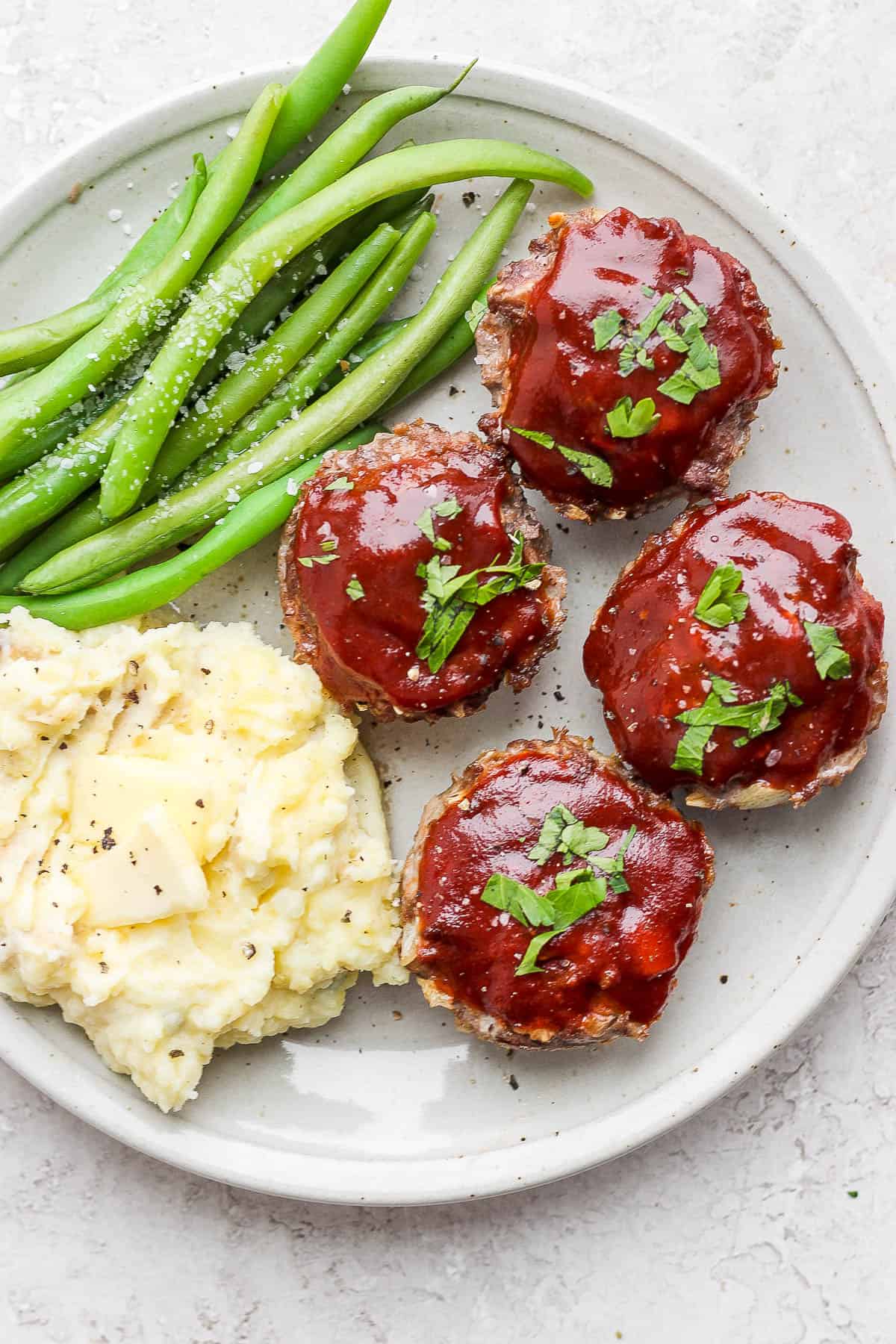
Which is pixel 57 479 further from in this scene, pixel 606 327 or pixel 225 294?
pixel 606 327

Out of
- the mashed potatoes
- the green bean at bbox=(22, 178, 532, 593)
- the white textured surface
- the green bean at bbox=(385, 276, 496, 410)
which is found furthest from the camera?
the white textured surface

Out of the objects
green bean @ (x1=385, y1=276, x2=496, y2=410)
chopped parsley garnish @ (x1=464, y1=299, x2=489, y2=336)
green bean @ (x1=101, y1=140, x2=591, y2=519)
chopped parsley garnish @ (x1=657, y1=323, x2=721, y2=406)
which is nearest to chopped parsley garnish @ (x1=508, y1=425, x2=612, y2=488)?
chopped parsley garnish @ (x1=657, y1=323, x2=721, y2=406)

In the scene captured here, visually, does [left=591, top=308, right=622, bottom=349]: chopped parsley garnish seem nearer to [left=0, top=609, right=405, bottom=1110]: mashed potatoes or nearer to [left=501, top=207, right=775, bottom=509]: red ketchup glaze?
[left=501, top=207, right=775, bottom=509]: red ketchup glaze

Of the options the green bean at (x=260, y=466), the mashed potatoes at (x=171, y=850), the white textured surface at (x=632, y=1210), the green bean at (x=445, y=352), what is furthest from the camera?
the white textured surface at (x=632, y=1210)

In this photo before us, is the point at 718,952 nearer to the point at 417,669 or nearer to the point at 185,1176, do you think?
the point at 417,669

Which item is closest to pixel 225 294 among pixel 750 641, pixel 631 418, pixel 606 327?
pixel 606 327

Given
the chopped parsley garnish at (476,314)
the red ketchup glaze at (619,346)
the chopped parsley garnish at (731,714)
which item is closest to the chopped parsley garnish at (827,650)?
the chopped parsley garnish at (731,714)

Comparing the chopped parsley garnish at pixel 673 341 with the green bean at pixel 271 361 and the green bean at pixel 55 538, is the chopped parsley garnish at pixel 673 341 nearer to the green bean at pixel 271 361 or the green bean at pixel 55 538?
the green bean at pixel 271 361

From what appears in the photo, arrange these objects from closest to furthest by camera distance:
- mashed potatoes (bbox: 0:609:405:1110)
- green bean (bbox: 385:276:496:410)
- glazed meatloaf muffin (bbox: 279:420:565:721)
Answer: glazed meatloaf muffin (bbox: 279:420:565:721) → mashed potatoes (bbox: 0:609:405:1110) → green bean (bbox: 385:276:496:410)
